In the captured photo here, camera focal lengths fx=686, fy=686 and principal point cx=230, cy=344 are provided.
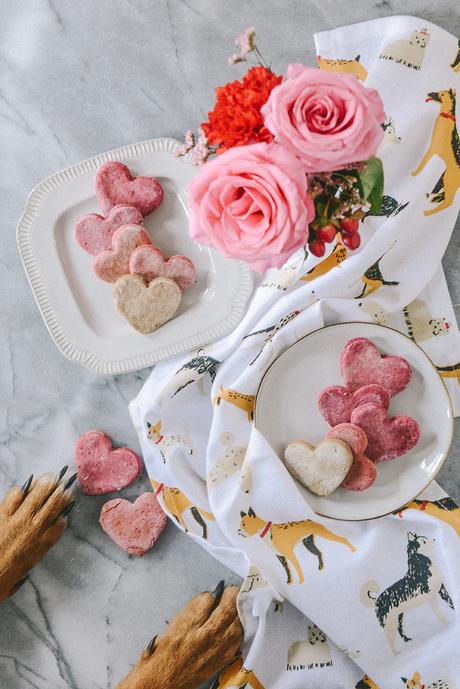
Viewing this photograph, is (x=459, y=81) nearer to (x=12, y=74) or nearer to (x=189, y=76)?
(x=189, y=76)

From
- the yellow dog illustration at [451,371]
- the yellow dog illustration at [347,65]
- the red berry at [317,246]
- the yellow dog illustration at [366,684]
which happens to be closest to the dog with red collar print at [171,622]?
the yellow dog illustration at [366,684]

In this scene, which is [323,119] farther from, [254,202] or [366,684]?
[366,684]

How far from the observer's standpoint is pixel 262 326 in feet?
4.26

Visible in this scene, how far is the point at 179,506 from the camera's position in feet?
4.39

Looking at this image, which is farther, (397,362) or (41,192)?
(41,192)

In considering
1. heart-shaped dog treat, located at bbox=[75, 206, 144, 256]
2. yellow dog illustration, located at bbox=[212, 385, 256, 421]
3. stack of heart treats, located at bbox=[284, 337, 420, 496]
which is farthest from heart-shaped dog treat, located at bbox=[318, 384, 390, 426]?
heart-shaped dog treat, located at bbox=[75, 206, 144, 256]

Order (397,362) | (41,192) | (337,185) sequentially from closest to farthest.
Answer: (337,185), (397,362), (41,192)

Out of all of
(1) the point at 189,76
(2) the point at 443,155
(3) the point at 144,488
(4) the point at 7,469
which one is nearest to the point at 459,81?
(2) the point at 443,155

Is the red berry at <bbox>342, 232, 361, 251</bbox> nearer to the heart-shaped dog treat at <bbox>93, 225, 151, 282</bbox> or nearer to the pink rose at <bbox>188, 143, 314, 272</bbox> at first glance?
the pink rose at <bbox>188, 143, 314, 272</bbox>

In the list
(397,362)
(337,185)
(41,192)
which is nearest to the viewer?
(337,185)

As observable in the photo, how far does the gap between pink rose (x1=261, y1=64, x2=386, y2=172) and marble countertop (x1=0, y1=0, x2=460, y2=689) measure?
24.2 inches

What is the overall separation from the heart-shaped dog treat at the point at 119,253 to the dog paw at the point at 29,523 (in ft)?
1.36

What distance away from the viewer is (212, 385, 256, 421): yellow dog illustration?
1.29m

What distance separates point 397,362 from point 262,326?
257 mm
